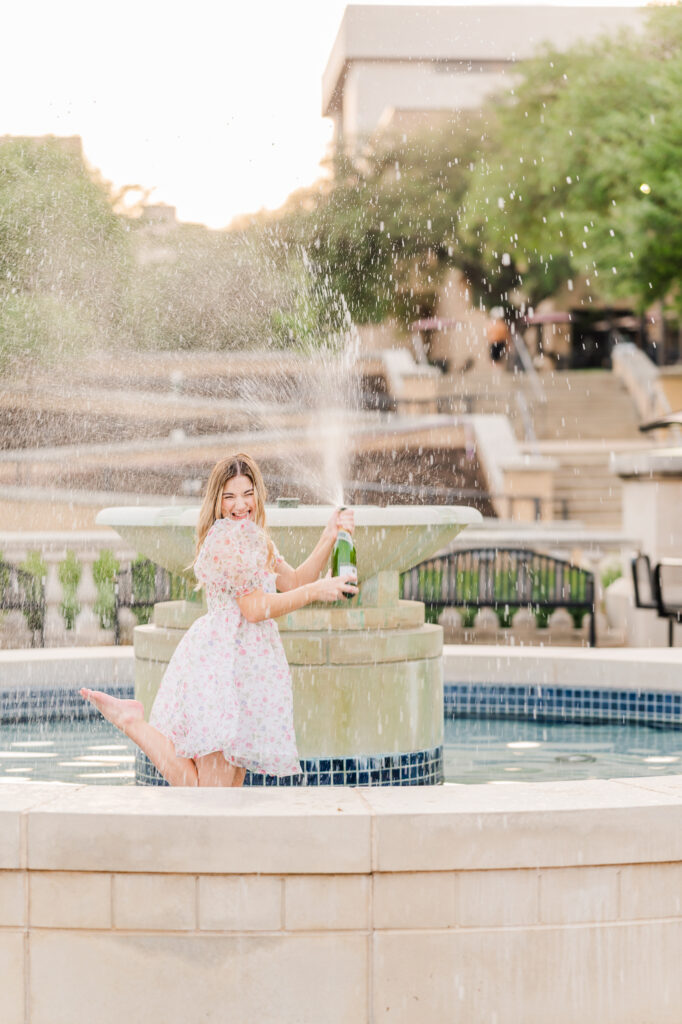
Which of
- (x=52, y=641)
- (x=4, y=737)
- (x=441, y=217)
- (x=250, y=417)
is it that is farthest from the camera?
(x=441, y=217)

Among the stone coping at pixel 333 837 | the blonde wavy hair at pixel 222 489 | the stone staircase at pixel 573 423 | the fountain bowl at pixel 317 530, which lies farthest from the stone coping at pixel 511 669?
the stone staircase at pixel 573 423

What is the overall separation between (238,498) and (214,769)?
0.98 m

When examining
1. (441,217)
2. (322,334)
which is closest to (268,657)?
(322,334)

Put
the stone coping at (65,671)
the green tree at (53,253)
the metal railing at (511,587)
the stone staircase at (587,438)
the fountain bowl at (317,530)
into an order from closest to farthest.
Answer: the fountain bowl at (317,530) → the stone coping at (65,671) → the metal railing at (511,587) → the stone staircase at (587,438) → the green tree at (53,253)

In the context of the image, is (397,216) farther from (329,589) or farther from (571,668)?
(329,589)

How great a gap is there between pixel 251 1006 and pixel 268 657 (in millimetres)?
1397

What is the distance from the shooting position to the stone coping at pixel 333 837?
3.95 m

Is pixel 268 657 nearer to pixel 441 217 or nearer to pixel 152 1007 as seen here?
pixel 152 1007

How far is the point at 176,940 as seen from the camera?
3.92 meters

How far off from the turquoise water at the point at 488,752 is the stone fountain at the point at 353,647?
860 millimetres

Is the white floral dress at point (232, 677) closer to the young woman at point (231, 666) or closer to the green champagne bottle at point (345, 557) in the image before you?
the young woman at point (231, 666)

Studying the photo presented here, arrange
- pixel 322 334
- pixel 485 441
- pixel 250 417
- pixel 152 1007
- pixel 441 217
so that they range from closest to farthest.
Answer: pixel 152 1007, pixel 485 441, pixel 322 334, pixel 250 417, pixel 441 217

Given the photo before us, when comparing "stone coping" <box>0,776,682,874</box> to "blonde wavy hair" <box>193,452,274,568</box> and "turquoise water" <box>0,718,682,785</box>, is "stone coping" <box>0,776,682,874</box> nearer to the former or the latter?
"blonde wavy hair" <box>193,452,274,568</box>

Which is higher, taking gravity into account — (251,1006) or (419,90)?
(419,90)
